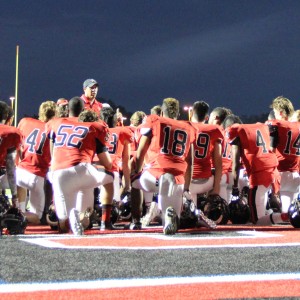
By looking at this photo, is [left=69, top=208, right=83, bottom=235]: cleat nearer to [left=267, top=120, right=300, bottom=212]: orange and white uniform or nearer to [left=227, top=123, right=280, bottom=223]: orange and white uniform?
[left=227, top=123, right=280, bottom=223]: orange and white uniform

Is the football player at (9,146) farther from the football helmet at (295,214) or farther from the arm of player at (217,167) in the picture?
the football helmet at (295,214)

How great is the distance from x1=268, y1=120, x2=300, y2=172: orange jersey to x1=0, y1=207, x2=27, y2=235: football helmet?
3.83 m

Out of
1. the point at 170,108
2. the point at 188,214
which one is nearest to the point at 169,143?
the point at 170,108

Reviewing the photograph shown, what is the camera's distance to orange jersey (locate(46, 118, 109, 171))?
8.25 m

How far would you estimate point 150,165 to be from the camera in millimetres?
8406

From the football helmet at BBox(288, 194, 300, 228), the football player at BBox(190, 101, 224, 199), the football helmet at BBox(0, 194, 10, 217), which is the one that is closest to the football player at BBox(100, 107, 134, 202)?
the football player at BBox(190, 101, 224, 199)

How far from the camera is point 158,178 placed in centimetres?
830

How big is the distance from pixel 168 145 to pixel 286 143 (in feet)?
7.88

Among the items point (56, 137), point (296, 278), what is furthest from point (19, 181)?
point (296, 278)

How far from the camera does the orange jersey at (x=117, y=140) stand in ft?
33.2

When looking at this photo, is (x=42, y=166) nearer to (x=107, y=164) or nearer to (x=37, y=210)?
(x=37, y=210)

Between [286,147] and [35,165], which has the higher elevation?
[286,147]

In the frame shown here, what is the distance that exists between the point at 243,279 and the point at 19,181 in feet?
17.4

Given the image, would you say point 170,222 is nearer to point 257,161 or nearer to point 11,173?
point 11,173
